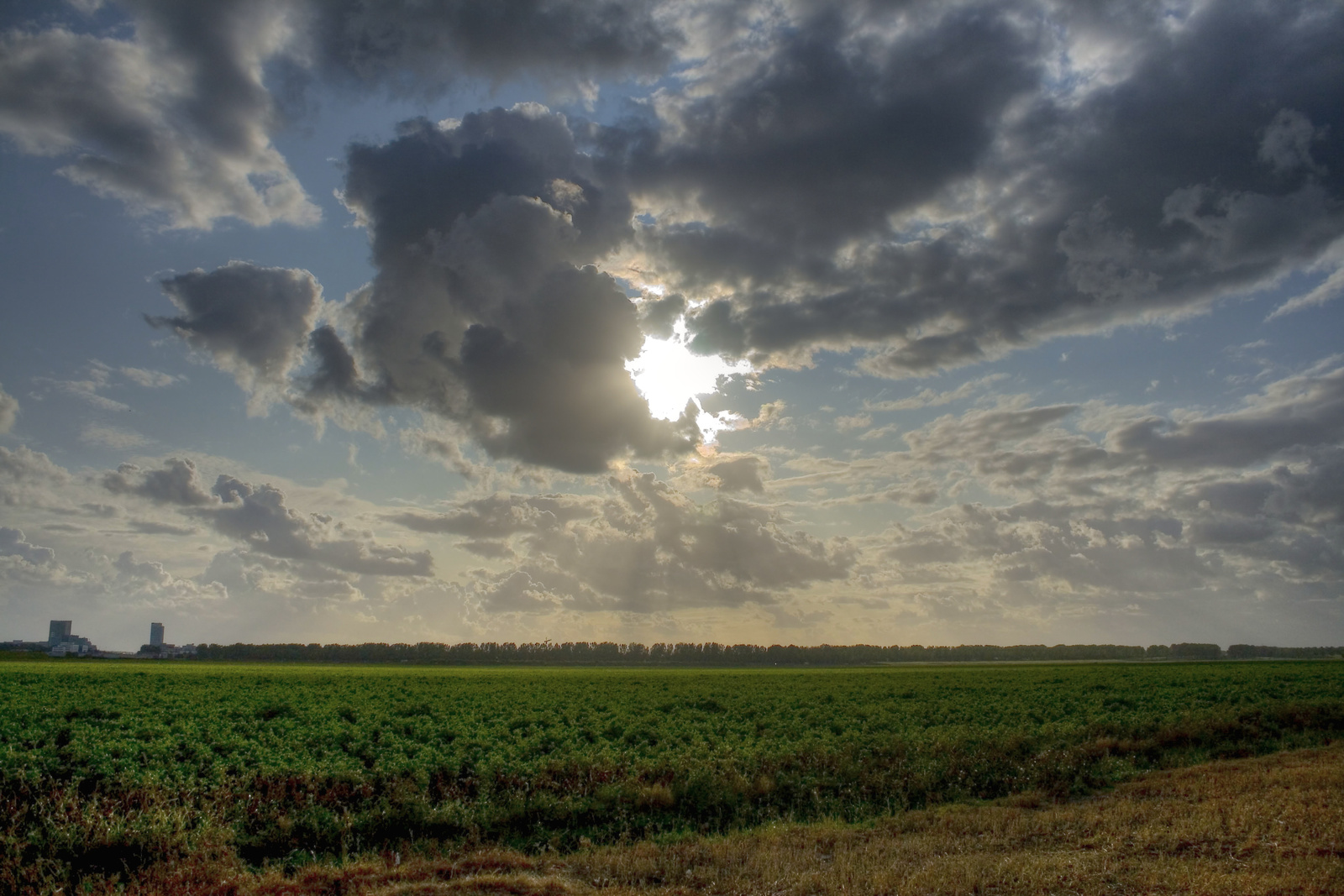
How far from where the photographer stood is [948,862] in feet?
42.4

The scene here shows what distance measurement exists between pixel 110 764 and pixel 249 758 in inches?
132

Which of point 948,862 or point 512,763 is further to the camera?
point 512,763

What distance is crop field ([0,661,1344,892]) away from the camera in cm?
1573

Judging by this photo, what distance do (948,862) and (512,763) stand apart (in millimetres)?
13199

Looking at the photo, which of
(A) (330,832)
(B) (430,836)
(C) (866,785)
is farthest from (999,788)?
(A) (330,832)

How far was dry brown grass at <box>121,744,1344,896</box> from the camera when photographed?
38.6ft

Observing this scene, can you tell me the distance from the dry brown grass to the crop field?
1798 mm

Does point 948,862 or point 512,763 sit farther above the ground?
point 948,862

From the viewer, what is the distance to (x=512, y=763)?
21859mm

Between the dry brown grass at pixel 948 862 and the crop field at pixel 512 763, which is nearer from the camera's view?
the dry brown grass at pixel 948 862

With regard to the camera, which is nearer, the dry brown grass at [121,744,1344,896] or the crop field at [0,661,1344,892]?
the dry brown grass at [121,744,1344,896]

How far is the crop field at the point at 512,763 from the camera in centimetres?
1573

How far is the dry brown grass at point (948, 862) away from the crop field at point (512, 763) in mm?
1798

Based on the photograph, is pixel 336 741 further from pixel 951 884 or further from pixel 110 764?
pixel 951 884
